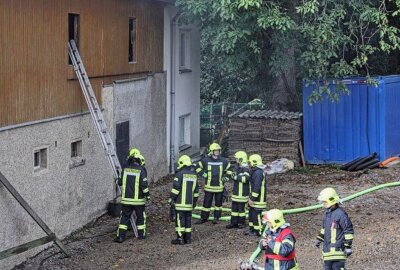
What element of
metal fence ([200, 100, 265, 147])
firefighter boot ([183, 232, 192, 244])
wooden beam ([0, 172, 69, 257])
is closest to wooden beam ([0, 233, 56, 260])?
wooden beam ([0, 172, 69, 257])

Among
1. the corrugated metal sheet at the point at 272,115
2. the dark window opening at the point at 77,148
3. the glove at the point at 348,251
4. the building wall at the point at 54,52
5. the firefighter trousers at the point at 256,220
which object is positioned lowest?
the firefighter trousers at the point at 256,220

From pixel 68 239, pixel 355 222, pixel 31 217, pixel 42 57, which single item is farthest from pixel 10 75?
pixel 355 222

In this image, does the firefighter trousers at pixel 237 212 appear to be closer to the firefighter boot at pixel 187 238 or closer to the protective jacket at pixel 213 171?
the protective jacket at pixel 213 171

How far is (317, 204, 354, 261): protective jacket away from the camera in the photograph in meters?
10.3

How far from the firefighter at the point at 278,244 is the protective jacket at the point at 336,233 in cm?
80

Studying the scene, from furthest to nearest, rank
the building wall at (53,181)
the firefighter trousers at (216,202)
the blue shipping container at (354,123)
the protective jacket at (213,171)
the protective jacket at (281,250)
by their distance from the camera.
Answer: the blue shipping container at (354,123) → the firefighter trousers at (216,202) → the protective jacket at (213,171) → the building wall at (53,181) → the protective jacket at (281,250)

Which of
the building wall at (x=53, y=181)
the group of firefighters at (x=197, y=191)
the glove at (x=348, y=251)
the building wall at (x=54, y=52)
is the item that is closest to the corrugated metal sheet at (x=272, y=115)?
the building wall at (x=54, y=52)

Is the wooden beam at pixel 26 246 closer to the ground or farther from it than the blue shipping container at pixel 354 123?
closer to the ground

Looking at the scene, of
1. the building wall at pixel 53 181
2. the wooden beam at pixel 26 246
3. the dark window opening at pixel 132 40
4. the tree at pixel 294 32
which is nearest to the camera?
the wooden beam at pixel 26 246

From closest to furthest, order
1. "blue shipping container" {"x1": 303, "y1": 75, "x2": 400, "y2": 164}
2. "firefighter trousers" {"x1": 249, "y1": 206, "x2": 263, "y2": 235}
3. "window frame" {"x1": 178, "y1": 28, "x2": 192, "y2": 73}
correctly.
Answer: "firefighter trousers" {"x1": 249, "y1": 206, "x2": 263, "y2": 235}, "blue shipping container" {"x1": 303, "y1": 75, "x2": 400, "y2": 164}, "window frame" {"x1": 178, "y1": 28, "x2": 192, "y2": 73}

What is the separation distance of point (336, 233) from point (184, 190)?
15.3 feet

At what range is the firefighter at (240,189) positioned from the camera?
49.4ft

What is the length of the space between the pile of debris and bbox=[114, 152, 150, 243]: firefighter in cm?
784

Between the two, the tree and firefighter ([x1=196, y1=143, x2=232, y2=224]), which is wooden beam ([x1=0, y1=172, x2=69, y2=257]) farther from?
the tree
